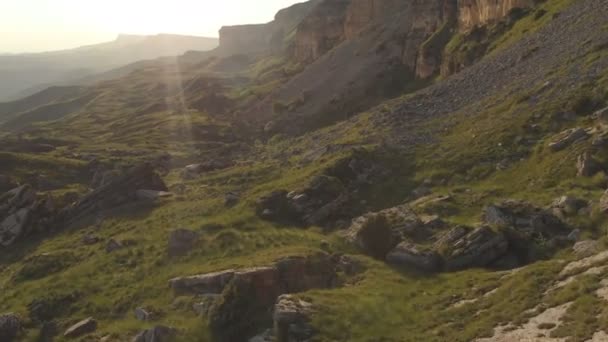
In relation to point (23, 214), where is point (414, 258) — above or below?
above

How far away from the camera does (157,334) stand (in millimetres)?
31672

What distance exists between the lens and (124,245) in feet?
157

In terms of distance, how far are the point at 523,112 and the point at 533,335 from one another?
3162cm

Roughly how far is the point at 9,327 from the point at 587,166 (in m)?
40.1

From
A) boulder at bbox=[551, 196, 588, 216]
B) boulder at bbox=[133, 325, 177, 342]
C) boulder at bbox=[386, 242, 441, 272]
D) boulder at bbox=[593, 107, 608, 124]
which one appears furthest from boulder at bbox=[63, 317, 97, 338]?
boulder at bbox=[593, 107, 608, 124]

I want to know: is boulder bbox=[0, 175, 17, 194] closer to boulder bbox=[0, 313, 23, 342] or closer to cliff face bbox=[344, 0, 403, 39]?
boulder bbox=[0, 313, 23, 342]

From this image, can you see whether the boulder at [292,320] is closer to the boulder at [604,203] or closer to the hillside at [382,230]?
the hillside at [382,230]

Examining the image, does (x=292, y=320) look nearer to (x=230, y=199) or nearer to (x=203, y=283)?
(x=203, y=283)

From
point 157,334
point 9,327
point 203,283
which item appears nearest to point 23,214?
point 9,327

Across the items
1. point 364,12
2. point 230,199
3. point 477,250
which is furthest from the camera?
point 364,12

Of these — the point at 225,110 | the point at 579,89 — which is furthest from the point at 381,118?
the point at 225,110

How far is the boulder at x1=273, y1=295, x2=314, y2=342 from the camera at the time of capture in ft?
92.9

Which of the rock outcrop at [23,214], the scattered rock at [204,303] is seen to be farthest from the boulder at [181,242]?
the rock outcrop at [23,214]

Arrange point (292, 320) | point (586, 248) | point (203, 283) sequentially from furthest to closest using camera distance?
point (203, 283)
point (586, 248)
point (292, 320)
